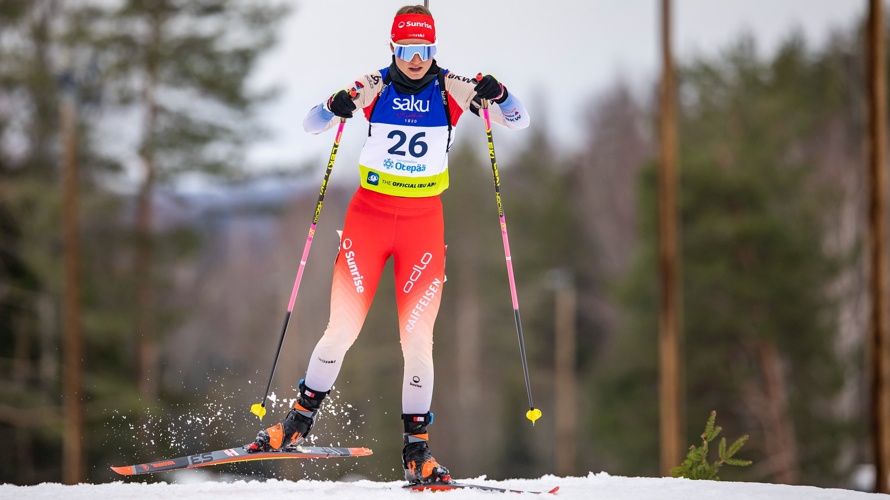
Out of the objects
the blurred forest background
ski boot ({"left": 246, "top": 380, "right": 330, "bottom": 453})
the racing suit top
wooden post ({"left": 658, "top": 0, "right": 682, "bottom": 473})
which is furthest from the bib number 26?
the blurred forest background

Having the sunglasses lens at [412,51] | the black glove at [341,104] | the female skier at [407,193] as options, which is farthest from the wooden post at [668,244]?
the black glove at [341,104]

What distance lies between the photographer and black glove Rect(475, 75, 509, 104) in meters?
5.49

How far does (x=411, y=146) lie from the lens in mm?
5480

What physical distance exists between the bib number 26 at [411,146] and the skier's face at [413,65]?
1.01ft

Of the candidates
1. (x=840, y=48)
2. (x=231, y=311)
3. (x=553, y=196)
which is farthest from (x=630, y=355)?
(x=231, y=311)

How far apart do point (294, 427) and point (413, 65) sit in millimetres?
2065

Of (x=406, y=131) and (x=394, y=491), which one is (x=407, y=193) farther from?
(x=394, y=491)

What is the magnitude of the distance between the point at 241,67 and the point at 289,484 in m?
17.6

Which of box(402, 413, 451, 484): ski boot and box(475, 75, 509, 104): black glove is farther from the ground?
box(475, 75, 509, 104): black glove

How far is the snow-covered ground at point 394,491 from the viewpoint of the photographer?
5.32 m

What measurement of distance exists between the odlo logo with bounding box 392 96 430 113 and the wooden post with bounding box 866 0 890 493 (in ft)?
18.3

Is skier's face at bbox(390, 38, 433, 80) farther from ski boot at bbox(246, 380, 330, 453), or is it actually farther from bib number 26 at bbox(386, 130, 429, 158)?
ski boot at bbox(246, 380, 330, 453)

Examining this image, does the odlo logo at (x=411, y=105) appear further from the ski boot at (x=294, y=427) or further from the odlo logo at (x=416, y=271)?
the ski boot at (x=294, y=427)

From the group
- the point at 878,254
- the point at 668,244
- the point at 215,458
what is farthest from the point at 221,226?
the point at 215,458
